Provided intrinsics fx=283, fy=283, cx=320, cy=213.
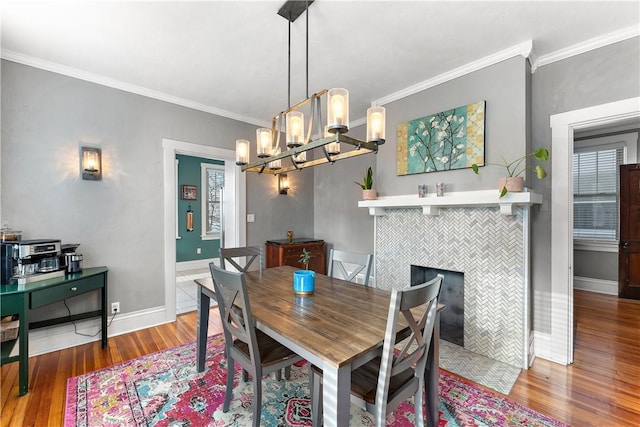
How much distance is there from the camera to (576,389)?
207 centimetres

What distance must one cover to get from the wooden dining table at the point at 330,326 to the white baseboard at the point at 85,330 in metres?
1.33

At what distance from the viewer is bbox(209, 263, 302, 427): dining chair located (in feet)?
4.98

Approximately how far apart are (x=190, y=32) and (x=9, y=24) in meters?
1.29

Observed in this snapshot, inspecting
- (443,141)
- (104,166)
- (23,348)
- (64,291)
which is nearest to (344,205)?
(443,141)

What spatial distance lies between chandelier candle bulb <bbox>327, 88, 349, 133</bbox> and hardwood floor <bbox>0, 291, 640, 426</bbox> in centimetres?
219

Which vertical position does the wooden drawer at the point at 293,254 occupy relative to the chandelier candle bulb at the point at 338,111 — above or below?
below

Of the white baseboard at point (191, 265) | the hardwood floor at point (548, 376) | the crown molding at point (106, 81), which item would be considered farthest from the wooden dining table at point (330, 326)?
the white baseboard at point (191, 265)

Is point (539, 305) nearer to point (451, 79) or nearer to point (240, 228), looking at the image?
point (451, 79)

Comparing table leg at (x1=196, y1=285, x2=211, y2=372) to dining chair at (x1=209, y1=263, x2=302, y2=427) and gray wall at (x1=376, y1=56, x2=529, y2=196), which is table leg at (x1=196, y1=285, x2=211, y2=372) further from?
gray wall at (x1=376, y1=56, x2=529, y2=196)

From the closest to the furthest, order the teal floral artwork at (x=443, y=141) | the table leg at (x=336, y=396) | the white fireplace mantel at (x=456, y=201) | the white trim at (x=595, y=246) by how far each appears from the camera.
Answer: the table leg at (x=336, y=396), the white fireplace mantel at (x=456, y=201), the teal floral artwork at (x=443, y=141), the white trim at (x=595, y=246)

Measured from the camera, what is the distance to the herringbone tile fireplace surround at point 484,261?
2.39 metres

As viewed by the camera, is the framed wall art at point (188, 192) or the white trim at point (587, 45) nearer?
the white trim at point (587, 45)

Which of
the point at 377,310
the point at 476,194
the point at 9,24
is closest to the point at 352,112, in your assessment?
the point at 476,194

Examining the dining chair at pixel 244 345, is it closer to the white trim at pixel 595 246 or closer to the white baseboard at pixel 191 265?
the white baseboard at pixel 191 265
